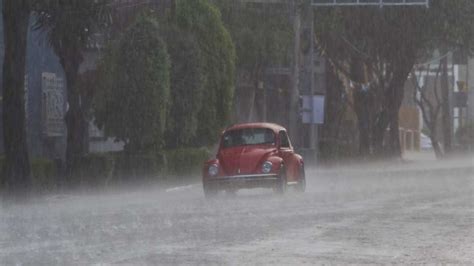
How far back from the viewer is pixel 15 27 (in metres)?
28.2

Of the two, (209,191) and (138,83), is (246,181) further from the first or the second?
(138,83)

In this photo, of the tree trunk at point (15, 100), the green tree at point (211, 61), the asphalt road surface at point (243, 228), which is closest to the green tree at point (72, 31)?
the tree trunk at point (15, 100)

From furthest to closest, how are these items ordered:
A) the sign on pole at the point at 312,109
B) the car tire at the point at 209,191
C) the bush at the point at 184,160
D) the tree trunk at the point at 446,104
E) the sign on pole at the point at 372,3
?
1. the tree trunk at the point at 446,104
2. the sign on pole at the point at 312,109
3. the sign on pole at the point at 372,3
4. the bush at the point at 184,160
5. the car tire at the point at 209,191

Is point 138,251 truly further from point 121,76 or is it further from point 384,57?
point 384,57

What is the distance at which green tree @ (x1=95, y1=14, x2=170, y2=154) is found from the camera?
112 ft

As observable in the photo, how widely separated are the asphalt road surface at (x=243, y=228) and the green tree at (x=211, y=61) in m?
8.50

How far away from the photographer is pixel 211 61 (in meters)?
40.5

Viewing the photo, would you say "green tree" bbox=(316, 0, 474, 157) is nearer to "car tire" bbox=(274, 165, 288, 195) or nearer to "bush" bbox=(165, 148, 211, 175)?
"bush" bbox=(165, 148, 211, 175)

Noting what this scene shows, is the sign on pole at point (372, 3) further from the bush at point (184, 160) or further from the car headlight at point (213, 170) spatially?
the car headlight at point (213, 170)

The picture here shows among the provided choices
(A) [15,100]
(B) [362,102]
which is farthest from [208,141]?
(B) [362,102]

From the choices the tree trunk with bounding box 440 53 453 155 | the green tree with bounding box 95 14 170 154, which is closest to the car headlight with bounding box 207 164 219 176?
the green tree with bounding box 95 14 170 154

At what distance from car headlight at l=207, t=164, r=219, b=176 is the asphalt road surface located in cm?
66

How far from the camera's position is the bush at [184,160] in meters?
36.6

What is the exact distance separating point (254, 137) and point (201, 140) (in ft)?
36.5
